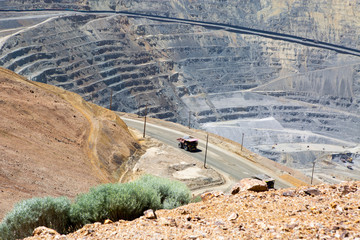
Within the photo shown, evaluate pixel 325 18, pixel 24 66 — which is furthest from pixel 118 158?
pixel 325 18

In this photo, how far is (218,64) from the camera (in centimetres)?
13662

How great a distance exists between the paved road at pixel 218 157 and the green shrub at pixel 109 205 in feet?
121

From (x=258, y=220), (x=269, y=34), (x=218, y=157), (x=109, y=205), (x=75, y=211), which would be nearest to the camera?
(x=258, y=220)

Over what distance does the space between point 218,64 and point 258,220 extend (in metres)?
125

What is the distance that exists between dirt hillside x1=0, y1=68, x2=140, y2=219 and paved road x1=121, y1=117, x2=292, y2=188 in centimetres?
1001

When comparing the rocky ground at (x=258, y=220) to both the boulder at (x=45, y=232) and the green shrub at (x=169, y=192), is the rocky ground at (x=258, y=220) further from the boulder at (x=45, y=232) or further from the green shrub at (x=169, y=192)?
the green shrub at (x=169, y=192)

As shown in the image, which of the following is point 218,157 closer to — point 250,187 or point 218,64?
point 250,187

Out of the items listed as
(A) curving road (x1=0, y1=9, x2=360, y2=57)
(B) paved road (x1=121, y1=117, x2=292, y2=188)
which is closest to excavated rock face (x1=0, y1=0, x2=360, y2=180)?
(A) curving road (x1=0, y1=9, x2=360, y2=57)

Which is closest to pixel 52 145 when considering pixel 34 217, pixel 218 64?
pixel 34 217

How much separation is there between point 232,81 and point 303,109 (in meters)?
21.7

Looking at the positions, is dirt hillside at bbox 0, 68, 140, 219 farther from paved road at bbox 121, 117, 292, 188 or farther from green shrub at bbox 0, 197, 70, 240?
paved road at bbox 121, 117, 292, 188

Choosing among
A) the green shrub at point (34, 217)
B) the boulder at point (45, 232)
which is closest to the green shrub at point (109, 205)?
the green shrub at point (34, 217)

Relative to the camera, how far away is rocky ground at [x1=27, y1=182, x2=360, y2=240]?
12.0m

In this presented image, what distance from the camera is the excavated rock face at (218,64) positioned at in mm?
104000
